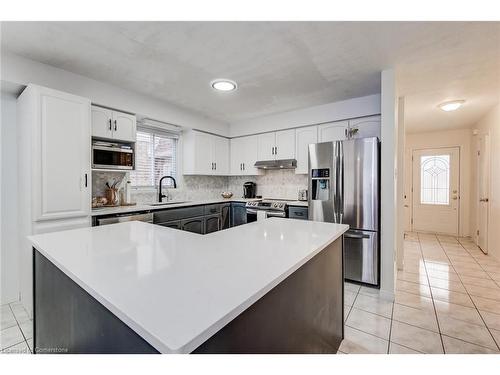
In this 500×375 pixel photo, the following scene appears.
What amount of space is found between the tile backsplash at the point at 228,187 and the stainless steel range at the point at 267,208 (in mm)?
641

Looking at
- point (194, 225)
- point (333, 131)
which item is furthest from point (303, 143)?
point (194, 225)

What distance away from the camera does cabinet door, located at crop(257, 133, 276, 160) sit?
4215 mm

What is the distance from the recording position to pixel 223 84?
110 inches

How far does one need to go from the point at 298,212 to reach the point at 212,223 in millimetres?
1411

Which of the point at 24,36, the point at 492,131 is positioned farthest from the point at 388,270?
the point at 24,36

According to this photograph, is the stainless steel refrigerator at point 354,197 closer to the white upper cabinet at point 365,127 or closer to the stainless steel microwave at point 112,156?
the white upper cabinet at point 365,127

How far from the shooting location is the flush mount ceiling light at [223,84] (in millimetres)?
2760

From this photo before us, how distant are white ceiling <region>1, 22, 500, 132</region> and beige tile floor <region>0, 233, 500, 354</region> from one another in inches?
94.3

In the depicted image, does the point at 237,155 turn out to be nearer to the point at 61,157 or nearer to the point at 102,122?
the point at 102,122

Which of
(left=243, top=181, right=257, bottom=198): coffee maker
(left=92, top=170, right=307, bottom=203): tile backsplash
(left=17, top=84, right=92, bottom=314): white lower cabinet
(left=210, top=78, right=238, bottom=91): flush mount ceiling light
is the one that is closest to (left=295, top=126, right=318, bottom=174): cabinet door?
(left=92, top=170, right=307, bottom=203): tile backsplash

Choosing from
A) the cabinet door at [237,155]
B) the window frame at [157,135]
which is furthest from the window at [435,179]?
the window frame at [157,135]

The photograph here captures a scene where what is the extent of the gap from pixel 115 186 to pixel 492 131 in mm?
5802

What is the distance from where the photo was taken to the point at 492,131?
3.87m
